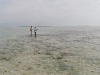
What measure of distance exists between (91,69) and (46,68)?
393 cm

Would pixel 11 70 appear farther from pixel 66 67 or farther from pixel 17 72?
pixel 66 67

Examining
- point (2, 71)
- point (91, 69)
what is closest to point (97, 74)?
point (91, 69)

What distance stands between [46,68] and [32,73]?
1.60 meters

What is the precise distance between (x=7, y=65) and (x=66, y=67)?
5.61m

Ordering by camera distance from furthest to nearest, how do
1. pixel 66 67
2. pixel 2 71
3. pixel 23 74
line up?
1. pixel 66 67
2. pixel 2 71
3. pixel 23 74

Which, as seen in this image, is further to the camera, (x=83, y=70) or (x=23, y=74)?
(x=83, y=70)

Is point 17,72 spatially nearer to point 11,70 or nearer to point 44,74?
point 11,70

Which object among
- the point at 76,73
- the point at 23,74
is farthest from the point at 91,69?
the point at 23,74

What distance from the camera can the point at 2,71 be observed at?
10508 mm

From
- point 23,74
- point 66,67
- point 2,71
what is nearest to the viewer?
point 23,74

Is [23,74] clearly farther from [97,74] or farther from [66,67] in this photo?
[97,74]

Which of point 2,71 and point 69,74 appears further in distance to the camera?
point 2,71

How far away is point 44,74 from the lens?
9.78 metres

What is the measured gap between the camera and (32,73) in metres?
9.95
